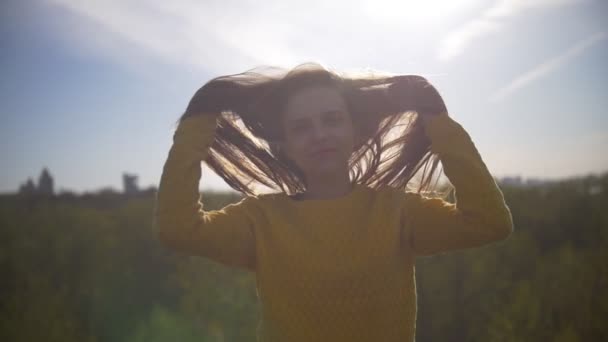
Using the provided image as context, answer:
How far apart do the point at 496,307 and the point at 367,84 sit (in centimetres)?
253

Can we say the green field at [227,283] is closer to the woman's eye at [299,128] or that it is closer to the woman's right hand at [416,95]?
the woman's right hand at [416,95]

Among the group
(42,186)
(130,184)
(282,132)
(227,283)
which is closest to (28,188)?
(42,186)

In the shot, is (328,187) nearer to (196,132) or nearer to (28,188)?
(196,132)

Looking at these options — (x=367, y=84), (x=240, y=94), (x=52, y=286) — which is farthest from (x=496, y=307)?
(x=52, y=286)

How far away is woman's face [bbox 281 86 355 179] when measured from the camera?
1.71 m

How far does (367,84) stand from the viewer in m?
1.98

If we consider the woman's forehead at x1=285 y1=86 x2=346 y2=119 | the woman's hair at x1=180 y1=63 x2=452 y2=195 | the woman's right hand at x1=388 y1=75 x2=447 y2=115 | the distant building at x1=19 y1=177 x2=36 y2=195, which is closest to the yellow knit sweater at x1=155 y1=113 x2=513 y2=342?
the woman's right hand at x1=388 y1=75 x2=447 y2=115

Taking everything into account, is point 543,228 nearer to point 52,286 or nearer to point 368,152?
point 368,152

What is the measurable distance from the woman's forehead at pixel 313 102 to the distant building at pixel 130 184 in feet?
27.0

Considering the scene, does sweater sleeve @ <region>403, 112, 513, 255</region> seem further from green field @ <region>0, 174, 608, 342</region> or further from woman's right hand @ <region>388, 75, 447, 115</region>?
green field @ <region>0, 174, 608, 342</region>

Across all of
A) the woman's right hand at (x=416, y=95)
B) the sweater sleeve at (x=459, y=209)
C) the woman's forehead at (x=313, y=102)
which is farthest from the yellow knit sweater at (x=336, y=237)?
the woman's forehead at (x=313, y=102)

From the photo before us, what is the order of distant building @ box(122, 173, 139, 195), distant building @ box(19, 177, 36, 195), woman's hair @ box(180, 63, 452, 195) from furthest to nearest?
1. distant building @ box(122, 173, 139, 195)
2. distant building @ box(19, 177, 36, 195)
3. woman's hair @ box(180, 63, 452, 195)

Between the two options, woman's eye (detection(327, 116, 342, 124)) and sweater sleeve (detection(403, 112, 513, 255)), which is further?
woman's eye (detection(327, 116, 342, 124))

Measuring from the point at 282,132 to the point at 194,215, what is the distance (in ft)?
2.04
